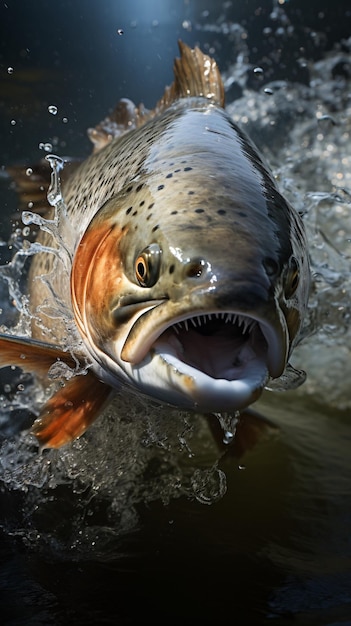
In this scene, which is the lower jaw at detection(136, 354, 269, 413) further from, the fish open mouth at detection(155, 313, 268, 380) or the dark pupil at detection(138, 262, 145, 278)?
the dark pupil at detection(138, 262, 145, 278)

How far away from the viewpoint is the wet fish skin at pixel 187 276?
1.73 meters

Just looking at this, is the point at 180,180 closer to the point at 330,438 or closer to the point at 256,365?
the point at 256,365

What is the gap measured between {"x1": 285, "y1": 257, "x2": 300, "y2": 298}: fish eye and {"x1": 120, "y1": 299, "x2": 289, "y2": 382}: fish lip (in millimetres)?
156

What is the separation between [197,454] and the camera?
3445 millimetres

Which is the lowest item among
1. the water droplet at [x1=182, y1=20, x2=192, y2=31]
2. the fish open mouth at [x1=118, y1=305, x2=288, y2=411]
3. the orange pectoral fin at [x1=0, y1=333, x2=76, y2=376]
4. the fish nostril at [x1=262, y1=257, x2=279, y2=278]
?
the orange pectoral fin at [x1=0, y1=333, x2=76, y2=376]

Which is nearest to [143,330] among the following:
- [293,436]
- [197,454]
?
[197,454]

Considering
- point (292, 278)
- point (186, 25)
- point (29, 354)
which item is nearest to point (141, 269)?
point (292, 278)

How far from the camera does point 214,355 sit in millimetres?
1787

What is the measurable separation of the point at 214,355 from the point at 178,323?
0.42ft

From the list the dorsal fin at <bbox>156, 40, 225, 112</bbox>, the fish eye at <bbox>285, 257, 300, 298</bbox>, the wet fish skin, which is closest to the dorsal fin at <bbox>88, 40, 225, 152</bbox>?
the dorsal fin at <bbox>156, 40, 225, 112</bbox>

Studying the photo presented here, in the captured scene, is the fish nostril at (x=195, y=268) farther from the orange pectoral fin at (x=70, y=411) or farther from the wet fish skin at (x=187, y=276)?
the orange pectoral fin at (x=70, y=411)

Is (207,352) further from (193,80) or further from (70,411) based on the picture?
(193,80)

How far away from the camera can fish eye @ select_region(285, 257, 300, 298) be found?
6.33ft

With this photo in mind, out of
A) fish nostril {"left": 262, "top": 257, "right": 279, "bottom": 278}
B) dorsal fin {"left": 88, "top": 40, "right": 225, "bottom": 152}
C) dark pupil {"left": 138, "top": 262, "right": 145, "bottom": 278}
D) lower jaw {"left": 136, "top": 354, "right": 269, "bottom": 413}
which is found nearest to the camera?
lower jaw {"left": 136, "top": 354, "right": 269, "bottom": 413}
